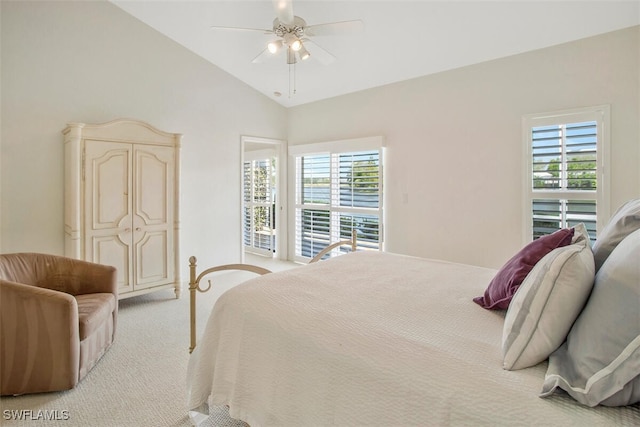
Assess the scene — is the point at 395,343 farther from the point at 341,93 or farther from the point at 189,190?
the point at 341,93

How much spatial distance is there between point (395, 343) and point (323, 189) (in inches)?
161

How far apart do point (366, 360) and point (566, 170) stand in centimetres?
303

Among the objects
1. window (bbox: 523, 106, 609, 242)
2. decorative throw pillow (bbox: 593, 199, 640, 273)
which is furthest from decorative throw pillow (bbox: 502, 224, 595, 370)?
window (bbox: 523, 106, 609, 242)

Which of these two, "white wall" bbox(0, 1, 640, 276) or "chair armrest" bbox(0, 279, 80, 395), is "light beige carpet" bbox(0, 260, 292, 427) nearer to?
"chair armrest" bbox(0, 279, 80, 395)

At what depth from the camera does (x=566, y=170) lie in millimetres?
3033

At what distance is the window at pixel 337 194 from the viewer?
14.6ft

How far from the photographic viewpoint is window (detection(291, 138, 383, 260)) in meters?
4.45

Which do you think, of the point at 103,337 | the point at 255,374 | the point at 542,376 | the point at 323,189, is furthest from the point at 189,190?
the point at 542,376

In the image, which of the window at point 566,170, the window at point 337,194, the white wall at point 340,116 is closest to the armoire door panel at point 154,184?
the white wall at point 340,116

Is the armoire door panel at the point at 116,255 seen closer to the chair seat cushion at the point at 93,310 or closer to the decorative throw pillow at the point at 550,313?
the chair seat cushion at the point at 93,310

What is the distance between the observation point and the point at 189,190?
437 cm

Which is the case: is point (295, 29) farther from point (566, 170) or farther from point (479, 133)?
point (566, 170)

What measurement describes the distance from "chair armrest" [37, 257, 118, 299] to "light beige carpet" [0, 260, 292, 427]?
1.62 ft

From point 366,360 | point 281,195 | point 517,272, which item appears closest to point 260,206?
point 281,195
